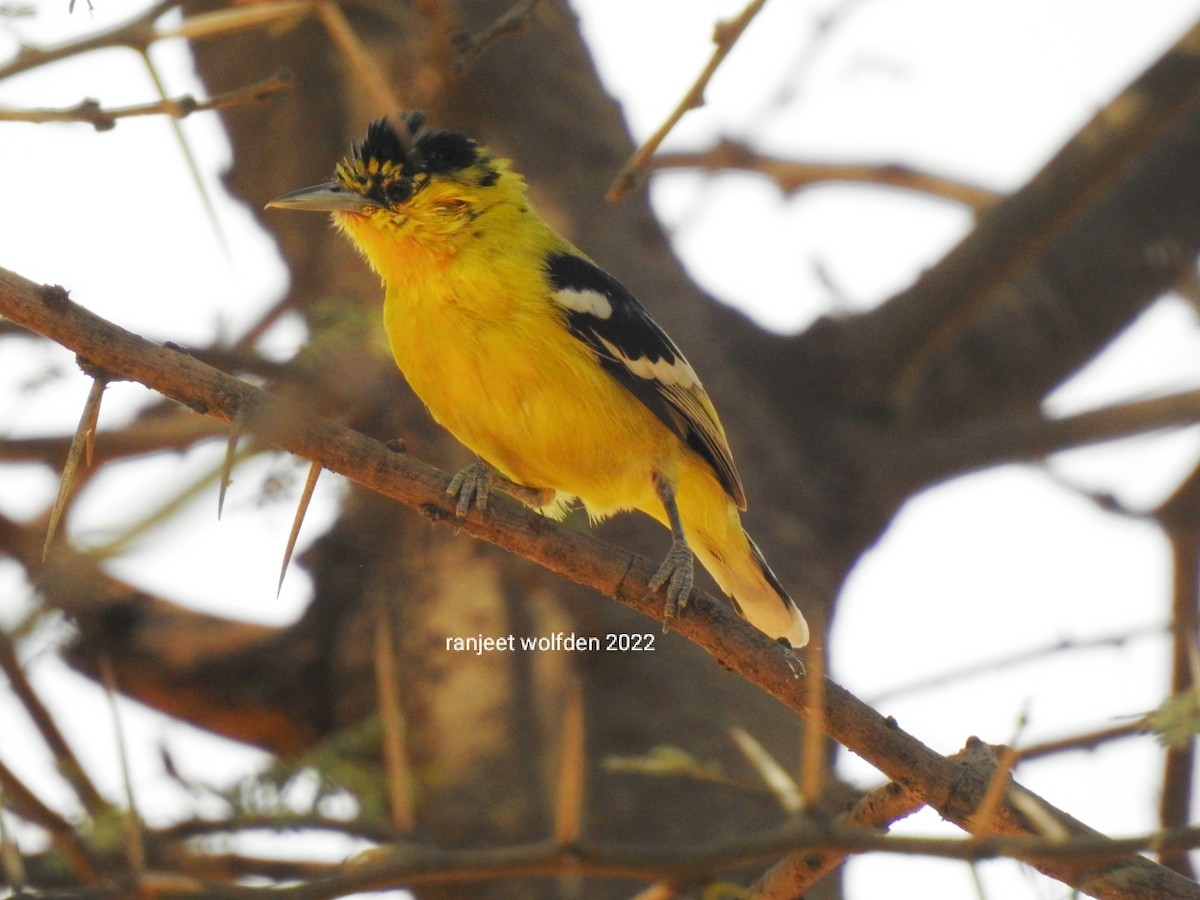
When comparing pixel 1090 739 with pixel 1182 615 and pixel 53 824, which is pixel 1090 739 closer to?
pixel 1182 615

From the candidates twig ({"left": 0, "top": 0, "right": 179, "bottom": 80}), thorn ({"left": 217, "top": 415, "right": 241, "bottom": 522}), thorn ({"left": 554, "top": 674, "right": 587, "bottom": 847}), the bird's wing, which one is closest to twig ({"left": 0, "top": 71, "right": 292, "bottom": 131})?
twig ({"left": 0, "top": 0, "right": 179, "bottom": 80})

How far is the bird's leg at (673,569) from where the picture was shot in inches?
131

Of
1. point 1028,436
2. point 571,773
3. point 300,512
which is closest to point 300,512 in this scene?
point 300,512

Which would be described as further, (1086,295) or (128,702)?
(1086,295)

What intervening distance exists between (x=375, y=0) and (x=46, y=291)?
0.80m

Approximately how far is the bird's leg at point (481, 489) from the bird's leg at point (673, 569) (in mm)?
494

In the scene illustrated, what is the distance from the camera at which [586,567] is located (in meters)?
3.21

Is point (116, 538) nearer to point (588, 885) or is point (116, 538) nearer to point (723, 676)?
point (588, 885)

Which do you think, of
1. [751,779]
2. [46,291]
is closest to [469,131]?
[751,779]

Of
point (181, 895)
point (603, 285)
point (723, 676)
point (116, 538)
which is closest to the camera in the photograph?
point (116, 538)

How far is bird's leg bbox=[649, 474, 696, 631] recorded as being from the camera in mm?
3330

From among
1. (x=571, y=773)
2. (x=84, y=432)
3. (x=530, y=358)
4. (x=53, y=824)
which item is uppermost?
(x=530, y=358)

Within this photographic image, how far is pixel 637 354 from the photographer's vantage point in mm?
4824

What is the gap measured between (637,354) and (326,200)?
1.29 metres
